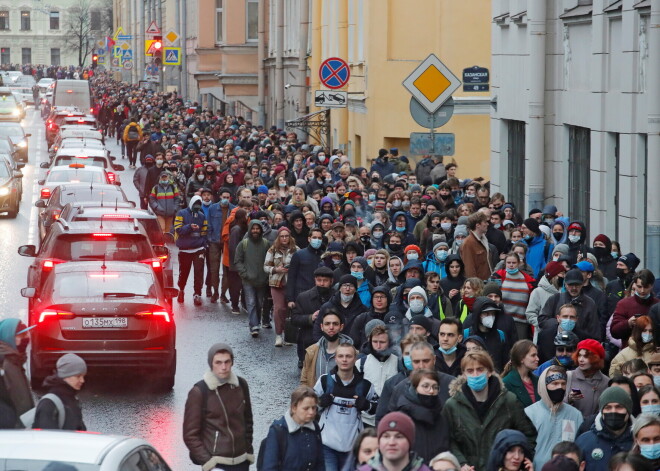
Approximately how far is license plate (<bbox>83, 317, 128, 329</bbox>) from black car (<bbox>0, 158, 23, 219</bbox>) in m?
19.3

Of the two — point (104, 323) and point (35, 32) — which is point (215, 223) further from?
→ point (35, 32)

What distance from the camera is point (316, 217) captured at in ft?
66.3

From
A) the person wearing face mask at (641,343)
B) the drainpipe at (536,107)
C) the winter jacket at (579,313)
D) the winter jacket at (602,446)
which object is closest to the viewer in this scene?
the winter jacket at (602,446)

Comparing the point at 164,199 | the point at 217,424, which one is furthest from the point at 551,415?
the point at 164,199

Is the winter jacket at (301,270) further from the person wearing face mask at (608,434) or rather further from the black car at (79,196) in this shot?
the person wearing face mask at (608,434)

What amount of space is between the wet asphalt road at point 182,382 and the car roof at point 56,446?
4.54 m

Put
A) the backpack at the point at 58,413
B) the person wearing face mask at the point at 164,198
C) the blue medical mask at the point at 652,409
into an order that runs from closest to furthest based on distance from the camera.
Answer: the blue medical mask at the point at 652,409, the backpack at the point at 58,413, the person wearing face mask at the point at 164,198

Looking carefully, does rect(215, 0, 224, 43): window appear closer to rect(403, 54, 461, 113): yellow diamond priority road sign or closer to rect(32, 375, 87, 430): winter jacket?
rect(403, 54, 461, 113): yellow diamond priority road sign

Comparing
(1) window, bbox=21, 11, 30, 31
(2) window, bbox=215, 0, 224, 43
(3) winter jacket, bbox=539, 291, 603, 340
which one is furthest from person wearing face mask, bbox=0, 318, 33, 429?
(1) window, bbox=21, 11, 30, 31

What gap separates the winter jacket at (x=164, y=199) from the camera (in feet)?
84.1

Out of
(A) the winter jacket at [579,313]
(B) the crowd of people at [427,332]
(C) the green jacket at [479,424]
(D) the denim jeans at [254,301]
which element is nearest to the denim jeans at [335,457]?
(B) the crowd of people at [427,332]

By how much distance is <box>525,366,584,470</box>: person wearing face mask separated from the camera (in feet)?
30.9

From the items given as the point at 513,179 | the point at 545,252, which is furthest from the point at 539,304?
the point at 513,179

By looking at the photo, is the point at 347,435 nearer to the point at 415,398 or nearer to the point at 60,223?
the point at 415,398
